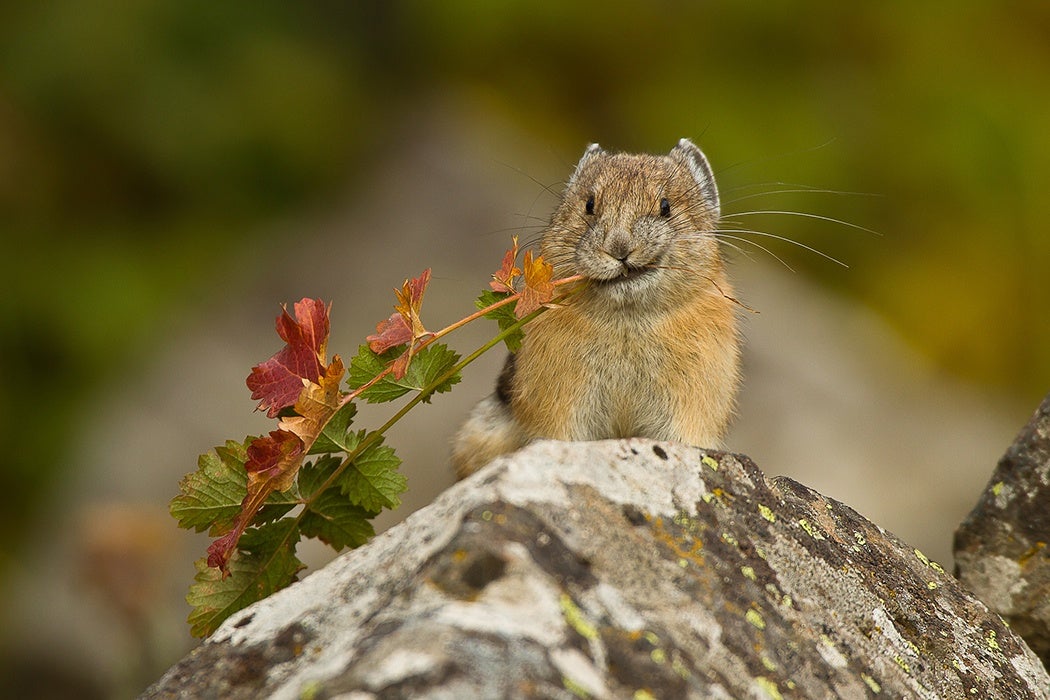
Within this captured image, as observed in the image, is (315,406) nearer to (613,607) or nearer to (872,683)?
(613,607)

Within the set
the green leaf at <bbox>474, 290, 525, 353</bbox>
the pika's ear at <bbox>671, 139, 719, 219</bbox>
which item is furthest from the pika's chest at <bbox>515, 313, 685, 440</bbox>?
the pika's ear at <bbox>671, 139, 719, 219</bbox>

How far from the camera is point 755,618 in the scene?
4117 millimetres

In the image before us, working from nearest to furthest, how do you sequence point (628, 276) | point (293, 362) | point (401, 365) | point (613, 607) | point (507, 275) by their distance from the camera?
point (613, 607), point (293, 362), point (401, 365), point (507, 275), point (628, 276)

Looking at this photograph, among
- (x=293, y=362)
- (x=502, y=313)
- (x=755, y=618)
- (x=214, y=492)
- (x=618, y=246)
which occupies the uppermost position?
(x=618, y=246)

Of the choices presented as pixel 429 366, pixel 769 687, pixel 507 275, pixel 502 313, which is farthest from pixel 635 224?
pixel 769 687

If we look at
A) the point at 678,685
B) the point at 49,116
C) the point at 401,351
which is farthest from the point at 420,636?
the point at 49,116

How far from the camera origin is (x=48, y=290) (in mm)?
13406

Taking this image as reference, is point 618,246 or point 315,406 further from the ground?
point 618,246

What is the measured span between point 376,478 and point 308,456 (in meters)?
0.30

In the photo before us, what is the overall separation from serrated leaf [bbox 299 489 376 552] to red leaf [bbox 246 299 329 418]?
55cm

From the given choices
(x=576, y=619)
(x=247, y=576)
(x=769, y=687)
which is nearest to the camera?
(x=576, y=619)

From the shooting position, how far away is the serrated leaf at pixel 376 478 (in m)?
5.15

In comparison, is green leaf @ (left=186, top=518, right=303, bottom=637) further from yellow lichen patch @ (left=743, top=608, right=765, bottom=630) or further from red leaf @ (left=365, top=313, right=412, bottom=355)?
yellow lichen patch @ (left=743, top=608, right=765, bottom=630)

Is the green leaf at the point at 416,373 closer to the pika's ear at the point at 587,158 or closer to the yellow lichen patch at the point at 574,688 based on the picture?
the yellow lichen patch at the point at 574,688
